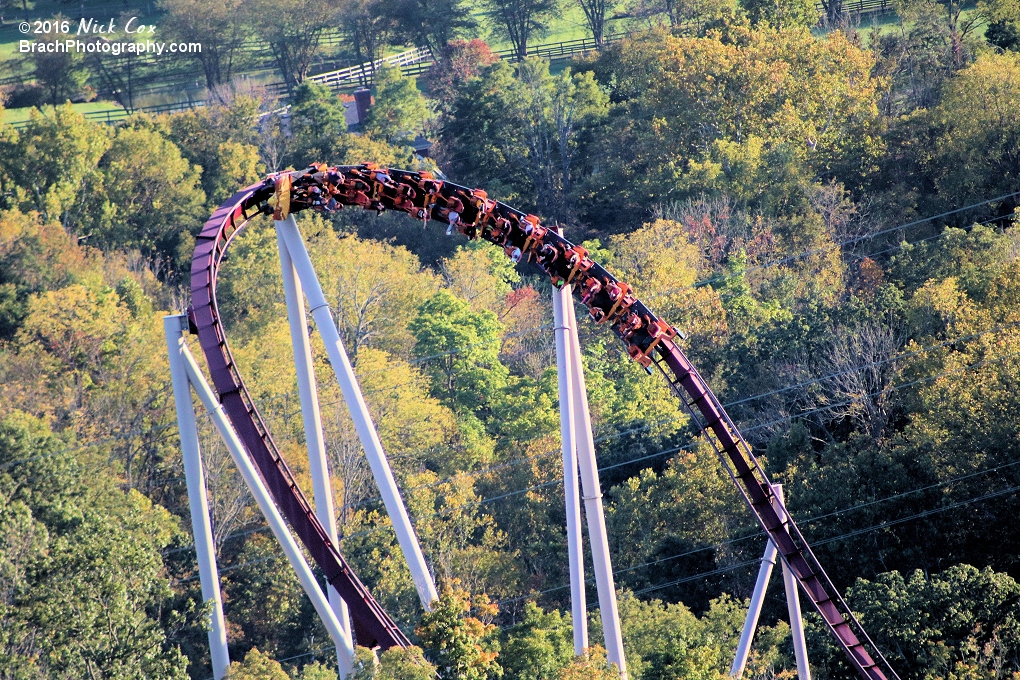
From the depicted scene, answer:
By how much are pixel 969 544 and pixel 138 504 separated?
824 inches

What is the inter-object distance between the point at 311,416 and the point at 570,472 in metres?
3.71

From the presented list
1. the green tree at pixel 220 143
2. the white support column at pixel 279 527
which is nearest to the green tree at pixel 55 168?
the green tree at pixel 220 143

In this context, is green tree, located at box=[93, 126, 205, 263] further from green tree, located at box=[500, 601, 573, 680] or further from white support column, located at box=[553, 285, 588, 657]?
white support column, located at box=[553, 285, 588, 657]

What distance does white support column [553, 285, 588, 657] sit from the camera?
64.0 ft

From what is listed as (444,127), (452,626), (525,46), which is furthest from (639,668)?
(525,46)

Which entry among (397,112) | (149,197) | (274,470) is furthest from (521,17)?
(274,470)

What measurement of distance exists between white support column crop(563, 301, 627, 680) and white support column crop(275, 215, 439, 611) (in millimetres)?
2419

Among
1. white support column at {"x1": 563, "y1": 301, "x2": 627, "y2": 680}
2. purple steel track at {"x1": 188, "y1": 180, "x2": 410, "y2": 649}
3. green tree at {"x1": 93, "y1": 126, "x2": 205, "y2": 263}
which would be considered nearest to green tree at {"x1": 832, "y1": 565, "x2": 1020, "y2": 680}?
white support column at {"x1": 563, "y1": 301, "x2": 627, "y2": 680}

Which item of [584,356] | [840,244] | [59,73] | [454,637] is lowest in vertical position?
[584,356]

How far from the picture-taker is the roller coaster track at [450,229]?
1830 cm

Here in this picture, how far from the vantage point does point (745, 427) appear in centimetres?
3822

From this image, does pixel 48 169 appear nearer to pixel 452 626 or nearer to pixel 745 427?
pixel 745 427

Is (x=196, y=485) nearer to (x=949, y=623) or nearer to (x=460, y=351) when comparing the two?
(x=949, y=623)

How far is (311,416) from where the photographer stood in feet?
63.5
